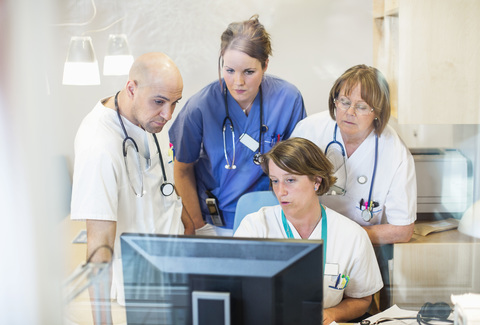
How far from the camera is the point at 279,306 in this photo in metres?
1.07

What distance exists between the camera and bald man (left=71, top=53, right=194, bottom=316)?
5.26ft

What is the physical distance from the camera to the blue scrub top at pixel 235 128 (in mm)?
1703

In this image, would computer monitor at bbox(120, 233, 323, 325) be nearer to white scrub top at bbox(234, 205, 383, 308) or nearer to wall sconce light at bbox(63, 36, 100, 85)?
white scrub top at bbox(234, 205, 383, 308)

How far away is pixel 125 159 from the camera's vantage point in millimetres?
1627

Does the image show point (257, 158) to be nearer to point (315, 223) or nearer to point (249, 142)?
point (249, 142)

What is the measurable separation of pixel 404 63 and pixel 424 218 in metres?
0.55

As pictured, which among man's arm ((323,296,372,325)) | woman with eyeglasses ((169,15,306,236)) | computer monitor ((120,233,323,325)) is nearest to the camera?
computer monitor ((120,233,323,325))

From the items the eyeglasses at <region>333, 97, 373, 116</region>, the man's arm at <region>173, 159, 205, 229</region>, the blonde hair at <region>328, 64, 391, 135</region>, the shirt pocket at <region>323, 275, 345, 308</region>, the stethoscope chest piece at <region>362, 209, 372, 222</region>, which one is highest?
the blonde hair at <region>328, 64, 391, 135</region>

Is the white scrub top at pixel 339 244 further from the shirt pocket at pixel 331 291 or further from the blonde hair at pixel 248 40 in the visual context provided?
the blonde hair at pixel 248 40

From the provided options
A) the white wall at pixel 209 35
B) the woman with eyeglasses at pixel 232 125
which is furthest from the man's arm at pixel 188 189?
the white wall at pixel 209 35

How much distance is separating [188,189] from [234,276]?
77 centimetres

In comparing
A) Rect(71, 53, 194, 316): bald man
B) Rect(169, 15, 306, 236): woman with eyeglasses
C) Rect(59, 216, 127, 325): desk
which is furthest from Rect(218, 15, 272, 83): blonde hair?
Rect(59, 216, 127, 325): desk

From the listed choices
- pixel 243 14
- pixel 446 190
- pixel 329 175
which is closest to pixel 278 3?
pixel 243 14

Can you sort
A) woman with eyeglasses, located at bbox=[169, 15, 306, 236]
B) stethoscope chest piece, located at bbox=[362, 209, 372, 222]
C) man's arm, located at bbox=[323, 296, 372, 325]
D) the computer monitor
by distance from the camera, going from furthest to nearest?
stethoscope chest piece, located at bbox=[362, 209, 372, 222]
woman with eyeglasses, located at bbox=[169, 15, 306, 236]
man's arm, located at bbox=[323, 296, 372, 325]
the computer monitor
